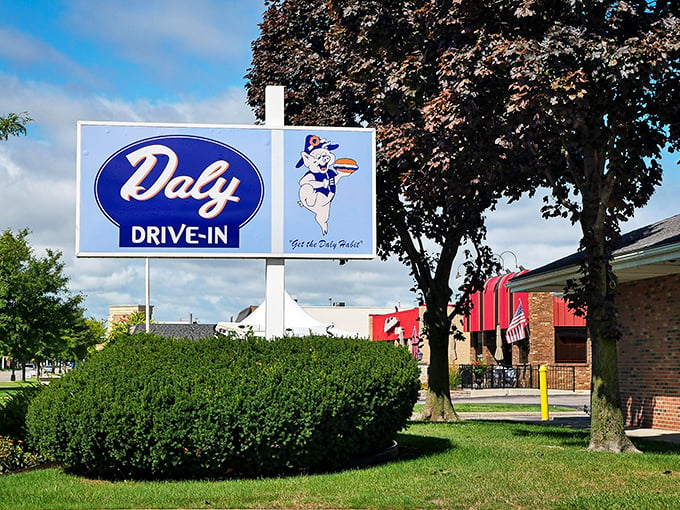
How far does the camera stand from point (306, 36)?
21156 mm

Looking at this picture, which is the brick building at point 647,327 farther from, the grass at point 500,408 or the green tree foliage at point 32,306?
the green tree foliage at point 32,306

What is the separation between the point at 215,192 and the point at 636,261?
781cm

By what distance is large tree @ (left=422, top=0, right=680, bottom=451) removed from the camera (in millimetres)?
11742

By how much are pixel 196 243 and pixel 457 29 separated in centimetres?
512

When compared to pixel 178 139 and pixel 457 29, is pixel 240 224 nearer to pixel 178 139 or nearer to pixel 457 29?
pixel 178 139

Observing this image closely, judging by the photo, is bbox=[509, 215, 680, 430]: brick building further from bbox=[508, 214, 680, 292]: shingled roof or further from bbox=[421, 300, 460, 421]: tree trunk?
bbox=[421, 300, 460, 421]: tree trunk

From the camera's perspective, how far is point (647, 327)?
19438 mm

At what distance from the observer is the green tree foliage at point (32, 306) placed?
46.7 metres

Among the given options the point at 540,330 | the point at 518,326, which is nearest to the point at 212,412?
the point at 518,326

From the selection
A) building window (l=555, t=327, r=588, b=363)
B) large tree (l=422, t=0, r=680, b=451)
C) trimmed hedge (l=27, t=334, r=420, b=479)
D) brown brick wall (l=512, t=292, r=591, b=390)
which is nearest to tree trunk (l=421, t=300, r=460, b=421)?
large tree (l=422, t=0, r=680, b=451)

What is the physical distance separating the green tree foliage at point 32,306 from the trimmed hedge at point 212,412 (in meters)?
37.6

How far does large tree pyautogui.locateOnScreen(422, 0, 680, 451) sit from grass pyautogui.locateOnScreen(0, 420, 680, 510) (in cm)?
250

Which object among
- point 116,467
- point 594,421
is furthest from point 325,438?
point 594,421

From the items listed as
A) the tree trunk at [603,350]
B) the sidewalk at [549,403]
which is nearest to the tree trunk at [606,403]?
the tree trunk at [603,350]
